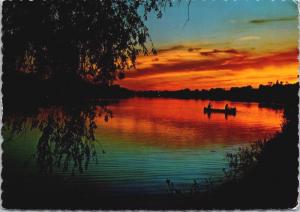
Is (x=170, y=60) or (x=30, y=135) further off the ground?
(x=170, y=60)

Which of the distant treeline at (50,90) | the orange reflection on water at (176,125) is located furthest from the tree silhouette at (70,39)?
the orange reflection on water at (176,125)

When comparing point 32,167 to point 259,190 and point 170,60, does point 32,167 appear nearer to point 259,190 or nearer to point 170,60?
point 170,60

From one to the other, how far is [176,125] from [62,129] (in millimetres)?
2699

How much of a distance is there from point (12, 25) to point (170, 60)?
4.80ft

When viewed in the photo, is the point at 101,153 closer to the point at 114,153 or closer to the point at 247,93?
the point at 114,153

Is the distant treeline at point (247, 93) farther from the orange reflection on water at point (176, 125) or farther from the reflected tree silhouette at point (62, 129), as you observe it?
the reflected tree silhouette at point (62, 129)

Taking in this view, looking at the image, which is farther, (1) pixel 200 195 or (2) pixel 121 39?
(1) pixel 200 195

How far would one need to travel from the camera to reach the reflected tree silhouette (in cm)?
421

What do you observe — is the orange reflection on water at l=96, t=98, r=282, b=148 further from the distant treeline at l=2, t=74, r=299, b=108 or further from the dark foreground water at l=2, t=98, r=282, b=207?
the distant treeline at l=2, t=74, r=299, b=108

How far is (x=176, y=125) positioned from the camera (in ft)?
22.1

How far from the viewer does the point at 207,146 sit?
20.1ft

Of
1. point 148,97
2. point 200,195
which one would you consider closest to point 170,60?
point 148,97

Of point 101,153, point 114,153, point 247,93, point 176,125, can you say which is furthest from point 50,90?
point 176,125

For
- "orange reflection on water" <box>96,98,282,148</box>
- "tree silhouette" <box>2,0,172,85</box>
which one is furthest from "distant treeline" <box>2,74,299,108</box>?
"orange reflection on water" <box>96,98,282,148</box>
